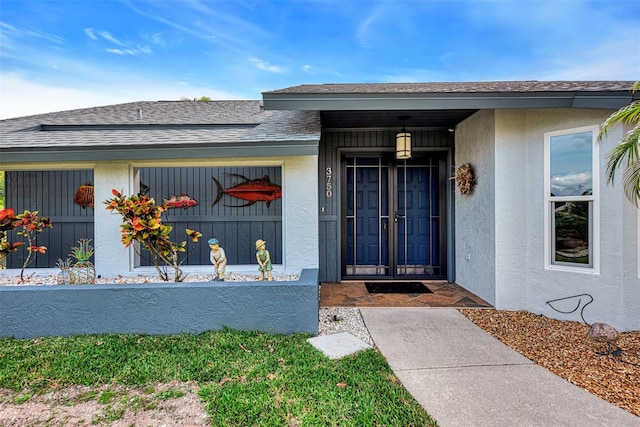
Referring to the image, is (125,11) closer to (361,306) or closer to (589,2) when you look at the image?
(361,306)

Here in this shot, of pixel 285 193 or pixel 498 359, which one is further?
pixel 285 193

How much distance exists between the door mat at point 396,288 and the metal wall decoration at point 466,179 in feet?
6.03

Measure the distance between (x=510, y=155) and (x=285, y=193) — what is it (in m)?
3.34

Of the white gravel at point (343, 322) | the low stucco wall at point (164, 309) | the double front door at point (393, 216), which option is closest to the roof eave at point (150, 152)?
the low stucco wall at point (164, 309)

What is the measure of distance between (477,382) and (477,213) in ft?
9.70

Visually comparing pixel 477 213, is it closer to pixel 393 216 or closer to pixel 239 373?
pixel 393 216

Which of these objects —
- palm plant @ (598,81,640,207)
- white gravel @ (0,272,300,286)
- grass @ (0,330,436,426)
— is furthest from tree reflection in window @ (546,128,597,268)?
white gravel @ (0,272,300,286)

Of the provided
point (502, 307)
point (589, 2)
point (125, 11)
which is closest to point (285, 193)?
point (502, 307)

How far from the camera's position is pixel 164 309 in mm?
3215

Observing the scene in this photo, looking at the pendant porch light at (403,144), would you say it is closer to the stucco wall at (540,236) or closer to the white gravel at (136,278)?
the stucco wall at (540,236)

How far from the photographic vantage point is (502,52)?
9.88 metres

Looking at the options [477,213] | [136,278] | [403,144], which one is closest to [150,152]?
[136,278]

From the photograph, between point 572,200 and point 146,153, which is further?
point 146,153

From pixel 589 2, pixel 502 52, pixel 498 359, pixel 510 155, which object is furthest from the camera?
pixel 502 52
